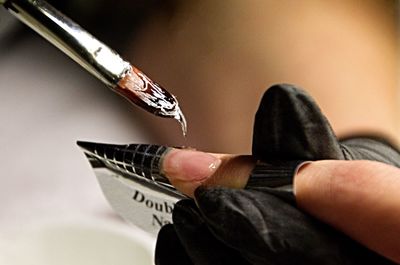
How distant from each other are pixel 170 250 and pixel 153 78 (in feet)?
0.62

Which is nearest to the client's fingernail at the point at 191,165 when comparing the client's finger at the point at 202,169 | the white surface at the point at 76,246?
the client's finger at the point at 202,169

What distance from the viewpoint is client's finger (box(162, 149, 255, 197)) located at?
273 millimetres

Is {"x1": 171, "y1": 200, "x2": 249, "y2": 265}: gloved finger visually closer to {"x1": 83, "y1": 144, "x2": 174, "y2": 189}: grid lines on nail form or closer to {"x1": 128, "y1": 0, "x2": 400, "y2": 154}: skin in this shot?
{"x1": 83, "y1": 144, "x2": 174, "y2": 189}: grid lines on nail form

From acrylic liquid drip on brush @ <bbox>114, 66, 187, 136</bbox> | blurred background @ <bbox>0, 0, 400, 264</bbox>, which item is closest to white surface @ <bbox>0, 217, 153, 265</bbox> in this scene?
blurred background @ <bbox>0, 0, 400, 264</bbox>

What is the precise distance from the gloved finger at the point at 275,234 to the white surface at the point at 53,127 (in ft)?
0.69

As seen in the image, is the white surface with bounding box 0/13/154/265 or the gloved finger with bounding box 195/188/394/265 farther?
the white surface with bounding box 0/13/154/265

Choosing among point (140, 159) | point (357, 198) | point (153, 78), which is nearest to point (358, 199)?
point (357, 198)

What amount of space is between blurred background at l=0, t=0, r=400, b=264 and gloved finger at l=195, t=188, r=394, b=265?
0.67ft

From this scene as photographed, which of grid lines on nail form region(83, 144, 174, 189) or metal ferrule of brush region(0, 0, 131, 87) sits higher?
metal ferrule of brush region(0, 0, 131, 87)

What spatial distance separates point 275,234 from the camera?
9.4 inches

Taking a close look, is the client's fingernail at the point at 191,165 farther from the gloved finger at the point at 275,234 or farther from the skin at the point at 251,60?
the skin at the point at 251,60

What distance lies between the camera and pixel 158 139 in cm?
45

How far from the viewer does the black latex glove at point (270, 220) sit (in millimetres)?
236

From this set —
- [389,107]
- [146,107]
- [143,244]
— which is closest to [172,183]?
[146,107]
